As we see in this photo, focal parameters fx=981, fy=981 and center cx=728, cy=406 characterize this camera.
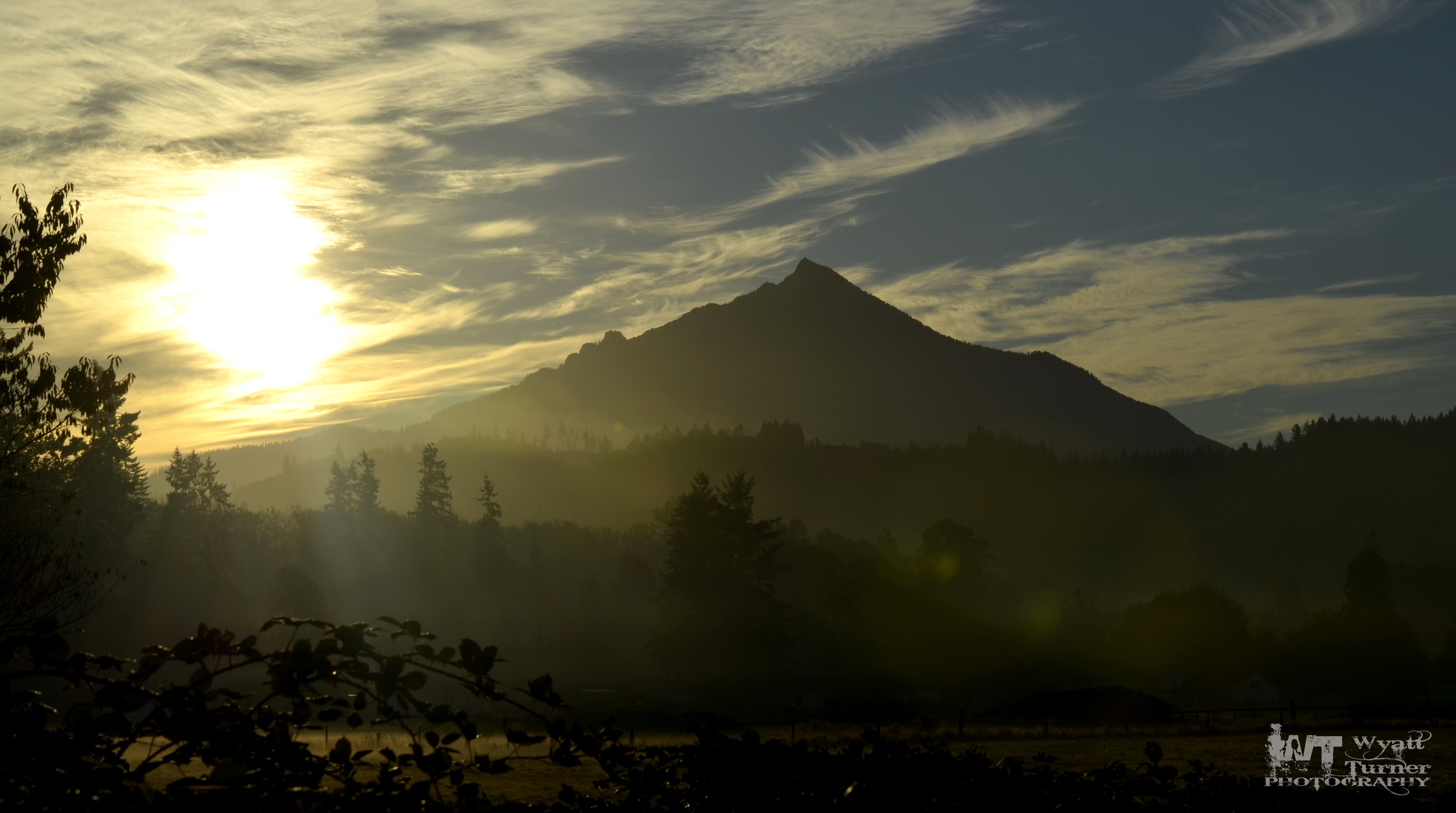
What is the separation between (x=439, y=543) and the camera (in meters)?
132

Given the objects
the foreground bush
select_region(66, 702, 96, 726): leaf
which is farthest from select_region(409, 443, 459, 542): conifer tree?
select_region(66, 702, 96, 726): leaf

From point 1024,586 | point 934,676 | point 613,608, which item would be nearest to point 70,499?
point 934,676

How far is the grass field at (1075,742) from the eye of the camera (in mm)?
25594

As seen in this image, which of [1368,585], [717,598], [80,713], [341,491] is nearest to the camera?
[80,713]

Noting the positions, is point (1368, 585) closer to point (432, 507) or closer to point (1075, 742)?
point (1075, 742)

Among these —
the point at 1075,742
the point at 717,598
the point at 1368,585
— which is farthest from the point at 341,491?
the point at 1368,585

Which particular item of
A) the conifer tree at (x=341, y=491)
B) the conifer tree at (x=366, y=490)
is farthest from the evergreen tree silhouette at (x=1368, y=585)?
the conifer tree at (x=341, y=491)

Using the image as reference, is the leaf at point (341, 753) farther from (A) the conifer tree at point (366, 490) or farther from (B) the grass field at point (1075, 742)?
(A) the conifer tree at point (366, 490)

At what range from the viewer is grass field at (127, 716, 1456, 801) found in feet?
84.0

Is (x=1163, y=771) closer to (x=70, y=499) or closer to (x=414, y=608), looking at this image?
(x=70, y=499)

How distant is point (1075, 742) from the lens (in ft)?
133

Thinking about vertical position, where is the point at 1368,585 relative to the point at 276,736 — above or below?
below

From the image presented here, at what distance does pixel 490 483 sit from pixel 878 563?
6876 cm

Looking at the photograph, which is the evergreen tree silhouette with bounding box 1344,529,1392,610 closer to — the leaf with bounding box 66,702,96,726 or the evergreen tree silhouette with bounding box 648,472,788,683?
the evergreen tree silhouette with bounding box 648,472,788,683
